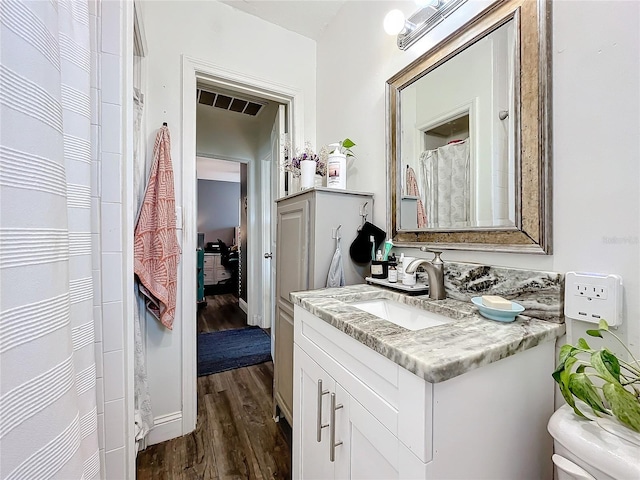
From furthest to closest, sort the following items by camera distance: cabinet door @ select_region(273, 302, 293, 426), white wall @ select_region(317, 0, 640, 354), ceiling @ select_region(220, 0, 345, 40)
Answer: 1. ceiling @ select_region(220, 0, 345, 40)
2. cabinet door @ select_region(273, 302, 293, 426)
3. white wall @ select_region(317, 0, 640, 354)

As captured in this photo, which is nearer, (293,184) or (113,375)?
(113,375)

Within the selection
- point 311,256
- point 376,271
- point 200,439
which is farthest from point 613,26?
point 200,439

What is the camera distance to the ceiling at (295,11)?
1.76 m

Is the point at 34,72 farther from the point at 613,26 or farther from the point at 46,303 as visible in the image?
the point at 613,26

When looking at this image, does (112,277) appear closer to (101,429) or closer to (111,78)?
(101,429)

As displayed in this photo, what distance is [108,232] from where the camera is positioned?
76 cm

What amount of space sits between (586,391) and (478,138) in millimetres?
819

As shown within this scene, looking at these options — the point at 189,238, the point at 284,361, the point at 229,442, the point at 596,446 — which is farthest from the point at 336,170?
the point at 229,442

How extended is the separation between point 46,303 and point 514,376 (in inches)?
36.4

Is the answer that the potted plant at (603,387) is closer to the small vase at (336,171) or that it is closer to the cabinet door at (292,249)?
the cabinet door at (292,249)

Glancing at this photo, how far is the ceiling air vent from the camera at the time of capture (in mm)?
2643

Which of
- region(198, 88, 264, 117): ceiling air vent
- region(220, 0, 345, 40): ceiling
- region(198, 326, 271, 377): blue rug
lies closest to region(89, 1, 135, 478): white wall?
region(220, 0, 345, 40): ceiling

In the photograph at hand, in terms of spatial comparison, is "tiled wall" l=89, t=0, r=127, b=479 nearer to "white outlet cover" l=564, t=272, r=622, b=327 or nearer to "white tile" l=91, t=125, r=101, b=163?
"white tile" l=91, t=125, r=101, b=163

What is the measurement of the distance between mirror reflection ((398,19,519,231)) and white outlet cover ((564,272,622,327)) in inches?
9.5
